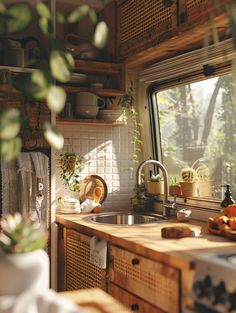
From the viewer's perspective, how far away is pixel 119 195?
4031 mm

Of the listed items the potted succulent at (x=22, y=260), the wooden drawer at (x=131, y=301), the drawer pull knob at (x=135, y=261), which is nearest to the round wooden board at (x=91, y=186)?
the wooden drawer at (x=131, y=301)

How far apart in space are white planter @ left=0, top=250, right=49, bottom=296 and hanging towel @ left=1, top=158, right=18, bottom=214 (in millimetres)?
2051

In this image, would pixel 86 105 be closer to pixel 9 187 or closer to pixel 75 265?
pixel 9 187

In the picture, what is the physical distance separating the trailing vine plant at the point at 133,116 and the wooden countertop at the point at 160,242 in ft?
3.12

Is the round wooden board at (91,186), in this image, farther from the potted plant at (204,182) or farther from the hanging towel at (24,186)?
the potted plant at (204,182)

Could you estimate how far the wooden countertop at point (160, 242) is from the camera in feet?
7.25

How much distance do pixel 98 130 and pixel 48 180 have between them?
75 cm

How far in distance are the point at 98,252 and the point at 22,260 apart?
1709 millimetres

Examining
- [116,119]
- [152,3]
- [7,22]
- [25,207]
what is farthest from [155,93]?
[7,22]

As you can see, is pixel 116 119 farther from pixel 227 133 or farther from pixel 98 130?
pixel 227 133

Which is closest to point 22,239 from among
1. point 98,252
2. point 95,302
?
point 95,302

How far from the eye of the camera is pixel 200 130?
11.6 feet

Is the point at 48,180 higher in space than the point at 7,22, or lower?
lower

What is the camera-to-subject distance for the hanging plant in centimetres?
372
